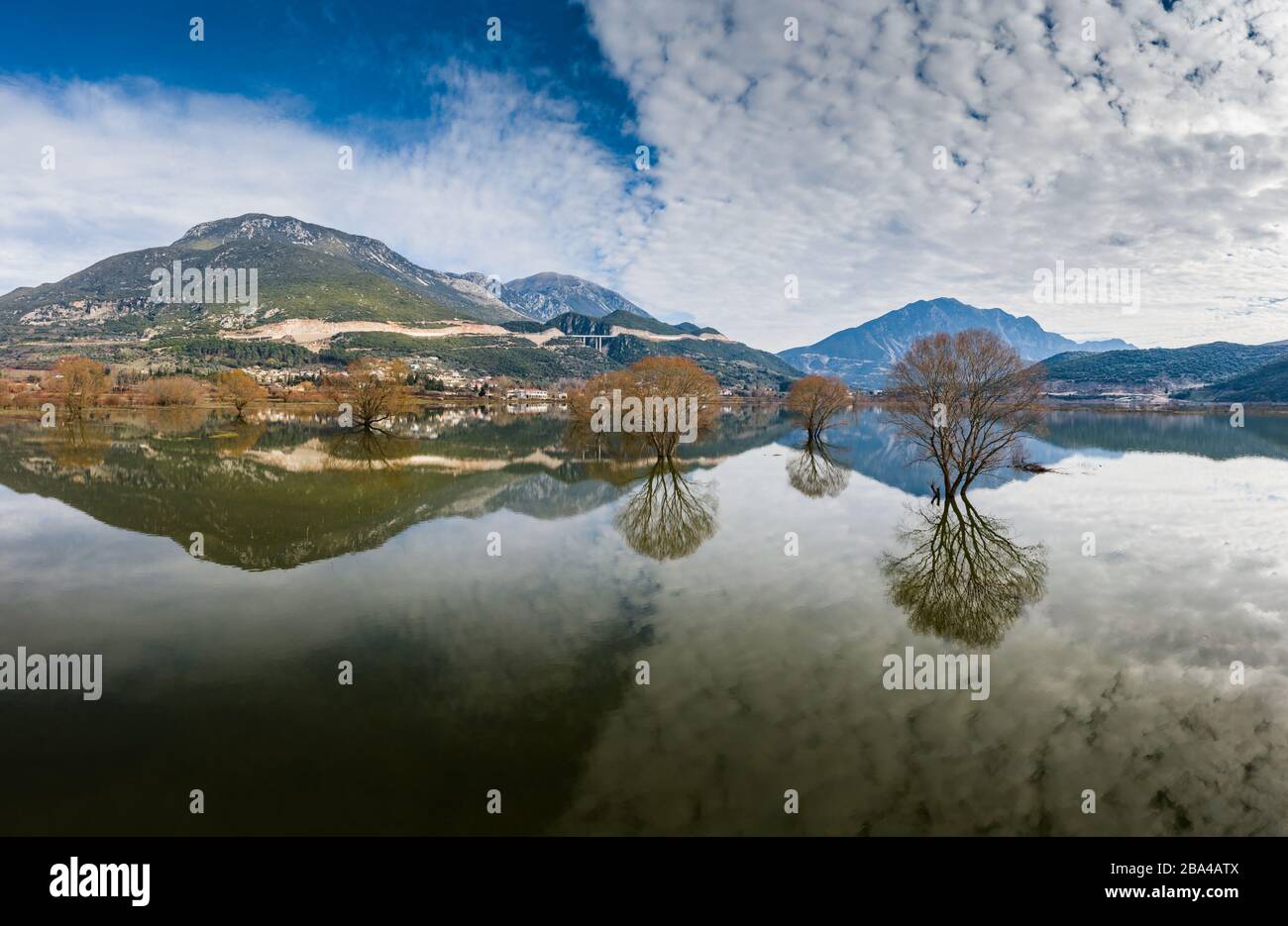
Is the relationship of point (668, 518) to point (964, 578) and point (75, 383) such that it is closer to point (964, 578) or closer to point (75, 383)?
point (964, 578)

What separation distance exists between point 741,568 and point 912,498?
59.2ft

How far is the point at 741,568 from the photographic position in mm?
18047

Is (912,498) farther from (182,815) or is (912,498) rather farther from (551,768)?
(182,815)

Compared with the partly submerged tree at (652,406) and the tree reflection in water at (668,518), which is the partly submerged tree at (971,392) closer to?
the tree reflection in water at (668,518)

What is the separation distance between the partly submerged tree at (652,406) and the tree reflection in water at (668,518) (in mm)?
13530

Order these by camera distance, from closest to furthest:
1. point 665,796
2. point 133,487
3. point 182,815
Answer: point 182,815, point 665,796, point 133,487

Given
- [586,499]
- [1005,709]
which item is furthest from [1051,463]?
[1005,709]

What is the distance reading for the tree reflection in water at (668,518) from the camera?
20.9 metres

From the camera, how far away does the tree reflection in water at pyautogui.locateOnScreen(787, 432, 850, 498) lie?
3398 cm

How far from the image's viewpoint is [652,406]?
5119cm

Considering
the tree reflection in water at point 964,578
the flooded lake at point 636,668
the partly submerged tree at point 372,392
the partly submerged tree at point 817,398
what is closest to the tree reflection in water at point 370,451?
the partly submerged tree at point 372,392

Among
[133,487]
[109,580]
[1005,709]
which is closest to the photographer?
[1005,709]

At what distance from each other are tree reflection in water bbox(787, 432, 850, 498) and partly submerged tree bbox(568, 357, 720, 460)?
34.3 ft

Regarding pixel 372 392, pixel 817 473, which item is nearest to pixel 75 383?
pixel 372 392
